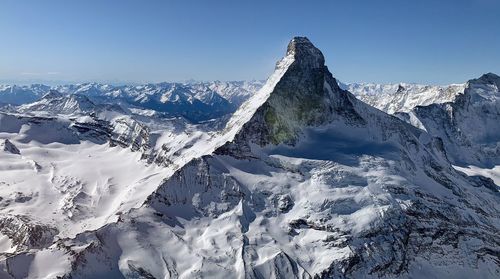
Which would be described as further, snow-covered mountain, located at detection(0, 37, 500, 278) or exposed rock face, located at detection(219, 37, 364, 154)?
exposed rock face, located at detection(219, 37, 364, 154)

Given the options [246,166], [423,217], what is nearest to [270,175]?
[246,166]

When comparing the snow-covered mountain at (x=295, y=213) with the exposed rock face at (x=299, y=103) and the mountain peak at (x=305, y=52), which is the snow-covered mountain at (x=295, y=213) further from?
the mountain peak at (x=305, y=52)

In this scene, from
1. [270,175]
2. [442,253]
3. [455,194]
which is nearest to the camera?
[442,253]

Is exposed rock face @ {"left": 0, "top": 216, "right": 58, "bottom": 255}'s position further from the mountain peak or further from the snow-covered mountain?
the mountain peak

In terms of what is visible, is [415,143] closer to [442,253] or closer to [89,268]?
[442,253]

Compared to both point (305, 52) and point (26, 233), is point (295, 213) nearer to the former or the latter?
point (305, 52)

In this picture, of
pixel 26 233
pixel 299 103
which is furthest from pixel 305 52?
pixel 26 233

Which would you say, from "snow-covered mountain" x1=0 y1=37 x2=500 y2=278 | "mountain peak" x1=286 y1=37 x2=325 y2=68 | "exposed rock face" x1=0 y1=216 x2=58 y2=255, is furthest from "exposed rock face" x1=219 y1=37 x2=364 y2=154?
"exposed rock face" x1=0 y1=216 x2=58 y2=255
